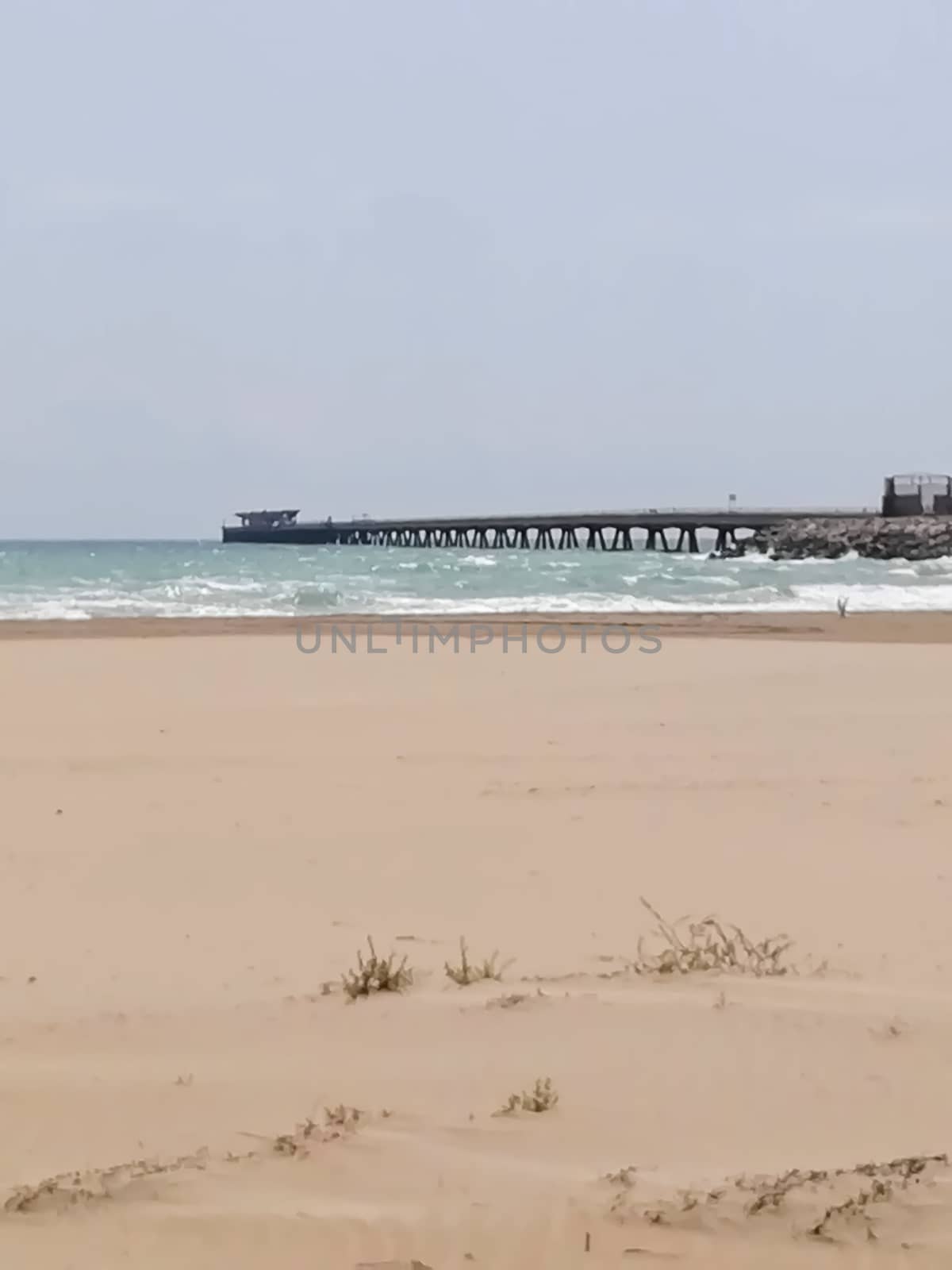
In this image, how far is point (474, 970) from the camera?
4.03 metres

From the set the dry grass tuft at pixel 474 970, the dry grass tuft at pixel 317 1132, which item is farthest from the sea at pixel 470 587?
the dry grass tuft at pixel 317 1132

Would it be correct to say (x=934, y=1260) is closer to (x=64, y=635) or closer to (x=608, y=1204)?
(x=608, y=1204)

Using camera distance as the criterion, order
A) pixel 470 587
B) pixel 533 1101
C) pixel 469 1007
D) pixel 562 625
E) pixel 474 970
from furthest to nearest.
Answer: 1. pixel 470 587
2. pixel 562 625
3. pixel 474 970
4. pixel 469 1007
5. pixel 533 1101

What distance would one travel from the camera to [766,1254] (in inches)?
95.1

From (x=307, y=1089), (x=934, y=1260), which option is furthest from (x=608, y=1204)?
(x=307, y=1089)

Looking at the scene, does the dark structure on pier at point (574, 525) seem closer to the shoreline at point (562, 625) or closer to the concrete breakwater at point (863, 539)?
the concrete breakwater at point (863, 539)

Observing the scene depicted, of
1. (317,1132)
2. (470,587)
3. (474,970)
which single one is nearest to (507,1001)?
(474,970)

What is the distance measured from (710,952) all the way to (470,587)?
3757 cm

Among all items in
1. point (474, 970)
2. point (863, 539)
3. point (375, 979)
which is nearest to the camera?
point (375, 979)

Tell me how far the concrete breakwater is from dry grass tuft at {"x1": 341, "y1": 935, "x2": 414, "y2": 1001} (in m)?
57.2

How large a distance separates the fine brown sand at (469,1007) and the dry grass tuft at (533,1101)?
1.6 inches

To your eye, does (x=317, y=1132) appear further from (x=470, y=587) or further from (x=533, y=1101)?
(x=470, y=587)

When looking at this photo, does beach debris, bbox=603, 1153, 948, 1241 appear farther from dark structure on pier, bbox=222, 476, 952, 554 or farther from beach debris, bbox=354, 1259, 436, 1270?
dark structure on pier, bbox=222, 476, 952, 554

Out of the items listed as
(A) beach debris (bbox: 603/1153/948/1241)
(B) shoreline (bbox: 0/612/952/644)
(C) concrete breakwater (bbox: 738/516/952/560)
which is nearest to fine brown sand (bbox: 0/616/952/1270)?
(A) beach debris (bbox: 603/1153/948/1241)
